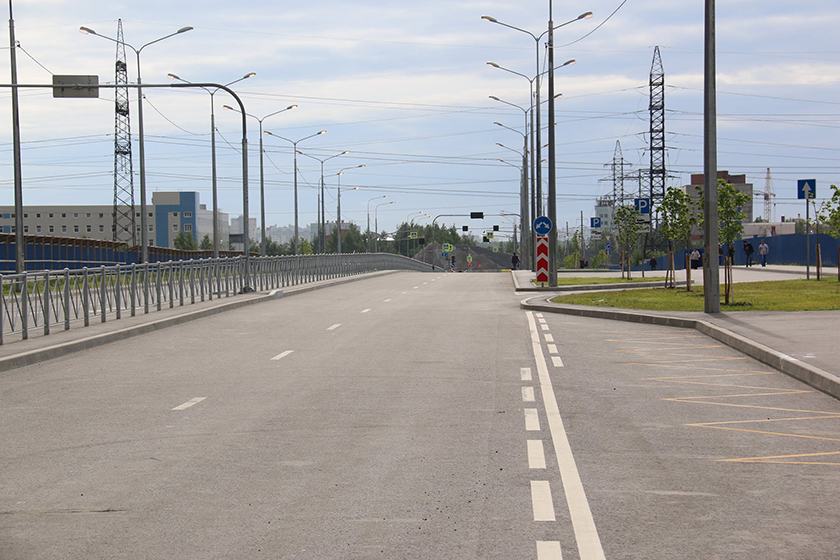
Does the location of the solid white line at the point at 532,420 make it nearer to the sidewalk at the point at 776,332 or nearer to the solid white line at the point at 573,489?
the solid white line at the point at 573,489

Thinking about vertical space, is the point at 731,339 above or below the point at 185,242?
below

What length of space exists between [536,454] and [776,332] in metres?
9.96

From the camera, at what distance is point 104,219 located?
175 metres

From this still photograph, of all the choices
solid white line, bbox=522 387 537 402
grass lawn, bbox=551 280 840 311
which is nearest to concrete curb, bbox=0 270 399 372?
solid white line, bbox=522 387 537 402

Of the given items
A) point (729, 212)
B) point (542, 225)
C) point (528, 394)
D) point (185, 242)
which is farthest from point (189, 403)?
point (185, 242)

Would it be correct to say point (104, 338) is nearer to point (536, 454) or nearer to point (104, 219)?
point (536, 454)

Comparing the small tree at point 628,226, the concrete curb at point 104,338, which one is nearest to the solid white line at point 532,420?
the concrete curb at point 104,338

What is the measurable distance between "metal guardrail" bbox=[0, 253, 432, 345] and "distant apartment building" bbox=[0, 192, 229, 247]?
132307mm

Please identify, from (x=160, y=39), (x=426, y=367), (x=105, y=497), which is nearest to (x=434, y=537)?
(x=105, y=497)

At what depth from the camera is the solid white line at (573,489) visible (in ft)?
17.0

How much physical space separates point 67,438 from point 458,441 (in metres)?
3.27

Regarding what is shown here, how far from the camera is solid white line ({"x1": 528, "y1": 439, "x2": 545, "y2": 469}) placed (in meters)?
7.11

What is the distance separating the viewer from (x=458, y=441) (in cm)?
805

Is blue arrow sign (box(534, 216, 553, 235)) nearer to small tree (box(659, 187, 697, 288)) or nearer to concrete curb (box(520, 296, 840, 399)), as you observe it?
small tree (box(659, 187, 697, 288))
